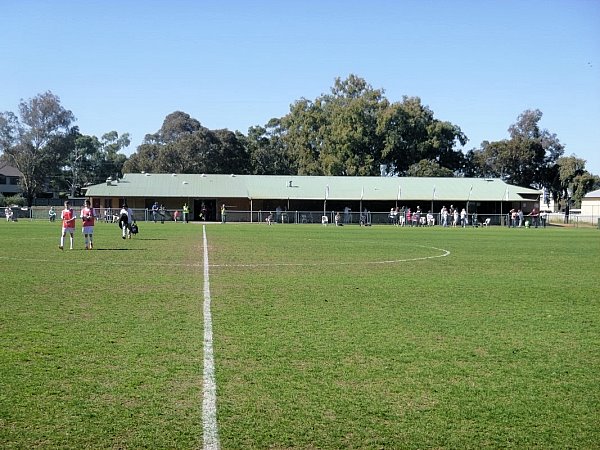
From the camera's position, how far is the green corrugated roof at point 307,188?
243ft

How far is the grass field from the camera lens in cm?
557

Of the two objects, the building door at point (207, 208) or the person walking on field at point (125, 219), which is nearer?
the person walking on field at point (125, 219)

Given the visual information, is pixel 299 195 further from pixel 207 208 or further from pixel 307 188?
pixel 207 208

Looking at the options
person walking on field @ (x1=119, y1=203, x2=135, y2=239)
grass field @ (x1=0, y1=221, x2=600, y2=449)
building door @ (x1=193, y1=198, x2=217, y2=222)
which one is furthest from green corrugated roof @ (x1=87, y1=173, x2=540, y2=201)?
grass field @ (x1=0, y1=221, x2=600, y2=449)

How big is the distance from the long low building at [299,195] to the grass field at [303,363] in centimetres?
5827

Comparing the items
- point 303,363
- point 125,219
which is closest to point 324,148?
point 125,219

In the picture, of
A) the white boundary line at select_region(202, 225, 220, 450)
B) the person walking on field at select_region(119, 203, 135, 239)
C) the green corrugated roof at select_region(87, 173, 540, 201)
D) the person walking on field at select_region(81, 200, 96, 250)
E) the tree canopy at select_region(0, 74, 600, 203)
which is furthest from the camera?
the tree canopy at select_region(0, 74, 600, 203)

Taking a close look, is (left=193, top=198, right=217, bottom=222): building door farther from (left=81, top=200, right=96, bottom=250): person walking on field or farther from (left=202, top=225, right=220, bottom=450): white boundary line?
(left=202, top=225, right=220, bottom=450): white boundary line

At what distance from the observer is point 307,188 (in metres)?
77.1

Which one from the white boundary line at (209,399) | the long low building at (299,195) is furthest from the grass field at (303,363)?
the long low building at (299,195)

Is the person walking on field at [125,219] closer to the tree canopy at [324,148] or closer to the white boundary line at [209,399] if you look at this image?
the white boundary line at [209,399]

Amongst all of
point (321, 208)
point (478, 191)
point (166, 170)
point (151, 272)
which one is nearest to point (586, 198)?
point (478, 191)

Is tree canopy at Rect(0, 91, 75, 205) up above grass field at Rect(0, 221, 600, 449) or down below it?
above

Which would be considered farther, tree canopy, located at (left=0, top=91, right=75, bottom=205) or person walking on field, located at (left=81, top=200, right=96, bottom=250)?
tree canopy, located at (left=0, top=91, right=75, bottom=205)
